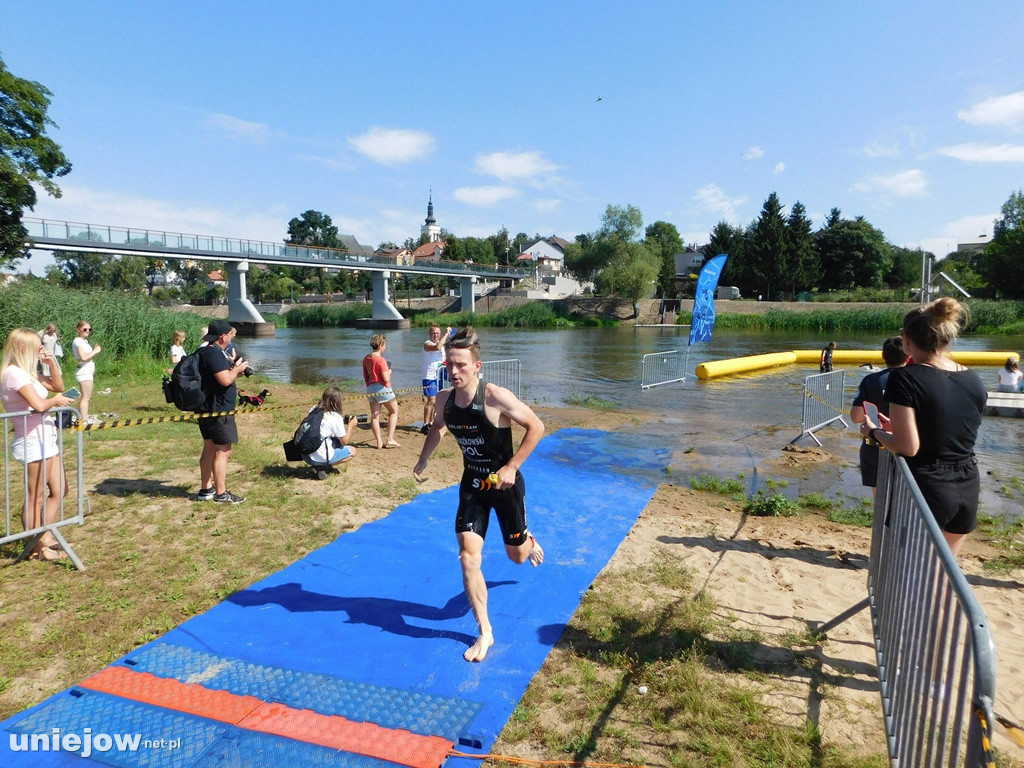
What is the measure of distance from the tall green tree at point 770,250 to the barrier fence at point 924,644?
74.0 meters

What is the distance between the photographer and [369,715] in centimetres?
337

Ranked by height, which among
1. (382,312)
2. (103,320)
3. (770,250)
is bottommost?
(103,320)

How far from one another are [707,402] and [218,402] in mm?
12739

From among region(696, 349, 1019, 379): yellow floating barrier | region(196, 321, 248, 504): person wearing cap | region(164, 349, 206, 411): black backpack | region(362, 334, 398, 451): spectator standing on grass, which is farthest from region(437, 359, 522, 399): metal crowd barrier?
region(696, 349, 1019, 379): yellow floating barrier

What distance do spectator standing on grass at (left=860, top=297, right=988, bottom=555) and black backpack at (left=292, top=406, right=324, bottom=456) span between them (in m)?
6.26

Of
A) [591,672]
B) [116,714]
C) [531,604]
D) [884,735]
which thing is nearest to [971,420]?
[884,735]

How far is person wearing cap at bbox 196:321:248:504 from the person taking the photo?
6.45m

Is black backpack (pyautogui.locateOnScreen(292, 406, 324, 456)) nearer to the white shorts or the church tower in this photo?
the white shorts

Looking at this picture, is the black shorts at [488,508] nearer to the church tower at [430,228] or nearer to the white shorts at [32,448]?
the white shorts at [32,448]

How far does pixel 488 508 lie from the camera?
13.3 ft

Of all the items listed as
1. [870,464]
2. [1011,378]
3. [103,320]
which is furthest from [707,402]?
[103,320]

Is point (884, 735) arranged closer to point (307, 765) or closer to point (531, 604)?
point (531, 604)

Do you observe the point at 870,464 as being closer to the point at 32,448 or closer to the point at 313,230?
the point at 32,448

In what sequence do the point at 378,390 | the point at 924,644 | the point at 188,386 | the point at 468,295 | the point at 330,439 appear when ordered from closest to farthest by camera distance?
the point at 924,644 → the point at 188,386 → the point at 330,439 → the point at 378,390 → the point at 468,295
